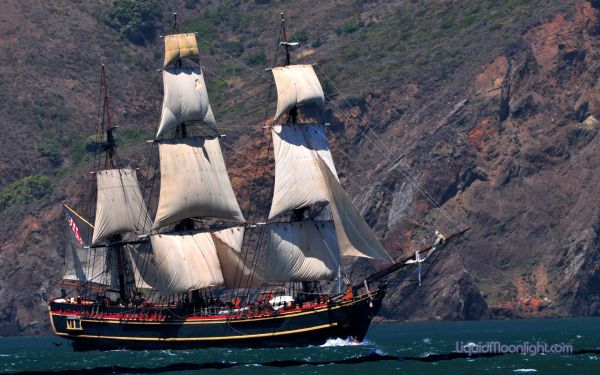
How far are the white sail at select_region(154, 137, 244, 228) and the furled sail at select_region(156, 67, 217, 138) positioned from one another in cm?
202

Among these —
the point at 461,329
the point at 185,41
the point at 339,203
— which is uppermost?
the point at 185,41

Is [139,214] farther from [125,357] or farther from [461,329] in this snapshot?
[461,329]

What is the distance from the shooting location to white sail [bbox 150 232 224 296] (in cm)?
14775

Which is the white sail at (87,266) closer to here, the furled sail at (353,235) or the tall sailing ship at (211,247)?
the tall sailing ship at (211,247)

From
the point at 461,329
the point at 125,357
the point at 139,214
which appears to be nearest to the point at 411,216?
the point at 461,329

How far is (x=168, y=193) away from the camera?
149 m

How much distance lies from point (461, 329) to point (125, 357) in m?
42.9

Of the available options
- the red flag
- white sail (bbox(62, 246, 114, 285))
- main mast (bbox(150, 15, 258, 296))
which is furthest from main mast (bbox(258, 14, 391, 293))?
the red flag

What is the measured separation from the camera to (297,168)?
142 m

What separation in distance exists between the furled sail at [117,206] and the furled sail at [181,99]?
27.1ft

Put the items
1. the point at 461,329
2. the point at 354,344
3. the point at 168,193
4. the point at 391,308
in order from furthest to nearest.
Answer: the point at 391,308 < the point at 461,329 < the point at 168,193 < the point at 354,344

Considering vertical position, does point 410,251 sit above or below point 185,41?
below

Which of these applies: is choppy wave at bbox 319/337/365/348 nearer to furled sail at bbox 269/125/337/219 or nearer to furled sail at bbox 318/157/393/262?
furled sail at bbox 318/157/393/262

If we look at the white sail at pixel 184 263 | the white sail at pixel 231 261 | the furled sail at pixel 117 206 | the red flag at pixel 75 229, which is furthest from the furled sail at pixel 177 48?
the red flag at pixel 75 229
